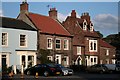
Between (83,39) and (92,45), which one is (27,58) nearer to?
(83,39)

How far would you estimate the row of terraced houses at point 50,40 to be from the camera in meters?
39.7

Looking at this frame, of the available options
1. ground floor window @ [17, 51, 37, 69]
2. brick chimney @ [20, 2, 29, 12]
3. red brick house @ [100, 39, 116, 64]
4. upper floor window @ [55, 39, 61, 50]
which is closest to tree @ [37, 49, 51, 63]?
ground floor window @ [17, 51, 37, 69]

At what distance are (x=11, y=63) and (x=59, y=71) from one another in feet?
30.2

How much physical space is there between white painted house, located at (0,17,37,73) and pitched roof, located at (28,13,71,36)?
292 centimetres

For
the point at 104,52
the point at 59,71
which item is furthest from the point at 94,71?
the point at 104,52

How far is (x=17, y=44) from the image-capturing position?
4059 cm

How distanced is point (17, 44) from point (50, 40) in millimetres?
7169

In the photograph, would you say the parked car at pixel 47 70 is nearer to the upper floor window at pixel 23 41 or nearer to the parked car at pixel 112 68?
the upper floor window at pixel 23 41

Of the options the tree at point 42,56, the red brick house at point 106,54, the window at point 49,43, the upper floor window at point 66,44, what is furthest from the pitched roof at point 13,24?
the red brick house at point 106,54

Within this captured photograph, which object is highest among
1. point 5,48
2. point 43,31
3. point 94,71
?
point 43,31

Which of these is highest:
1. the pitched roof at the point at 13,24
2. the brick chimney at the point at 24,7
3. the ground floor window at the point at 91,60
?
the brick chimney at the point at 24,7

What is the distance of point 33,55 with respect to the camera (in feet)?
140

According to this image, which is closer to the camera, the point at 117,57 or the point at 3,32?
the point at 3,32

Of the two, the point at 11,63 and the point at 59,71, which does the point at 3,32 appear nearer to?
the point at 11,63
